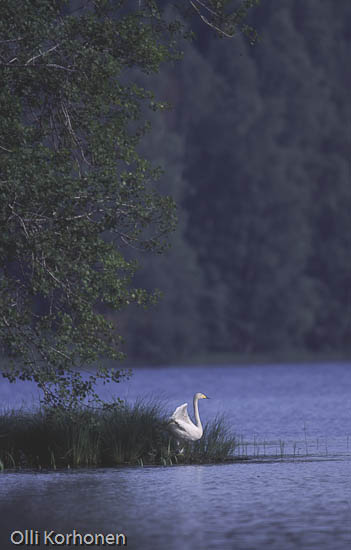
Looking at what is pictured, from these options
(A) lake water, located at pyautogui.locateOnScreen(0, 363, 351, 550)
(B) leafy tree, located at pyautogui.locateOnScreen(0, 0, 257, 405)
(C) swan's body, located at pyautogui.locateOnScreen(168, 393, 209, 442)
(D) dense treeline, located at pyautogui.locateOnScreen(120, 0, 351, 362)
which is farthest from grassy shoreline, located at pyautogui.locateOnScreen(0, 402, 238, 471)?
(D) dense treeline, located at pyautogui.locateOnScreen(120, 0, 351, 362)

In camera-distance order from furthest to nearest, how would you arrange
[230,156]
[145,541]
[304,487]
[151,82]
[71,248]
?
[230,156]
[151,82]
[71,248]
[304,487]
[145,541]

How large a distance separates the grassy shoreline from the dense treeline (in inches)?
2187

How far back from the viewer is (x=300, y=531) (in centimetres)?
1362

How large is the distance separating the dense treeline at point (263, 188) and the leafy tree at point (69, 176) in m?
57.1

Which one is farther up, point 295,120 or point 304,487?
point 295,120

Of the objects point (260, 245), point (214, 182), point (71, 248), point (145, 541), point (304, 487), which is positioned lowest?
point (145, 541)

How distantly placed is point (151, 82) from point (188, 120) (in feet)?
25.7

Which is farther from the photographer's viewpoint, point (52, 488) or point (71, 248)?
point (71, 248)

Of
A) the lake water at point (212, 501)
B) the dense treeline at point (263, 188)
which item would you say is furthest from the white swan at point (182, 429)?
Answer: the dense treeline at point (263, 188)

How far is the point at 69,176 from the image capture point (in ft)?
60.1

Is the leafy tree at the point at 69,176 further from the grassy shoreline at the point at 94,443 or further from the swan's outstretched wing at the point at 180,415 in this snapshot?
the swan's outstretched wing at the point at 180,415

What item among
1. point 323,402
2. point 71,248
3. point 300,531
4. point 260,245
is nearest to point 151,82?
point 260,245

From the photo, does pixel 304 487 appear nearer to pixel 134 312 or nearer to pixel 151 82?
pixel 134 312

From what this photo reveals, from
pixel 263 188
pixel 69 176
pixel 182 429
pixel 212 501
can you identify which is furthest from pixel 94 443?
pixel 263 188
